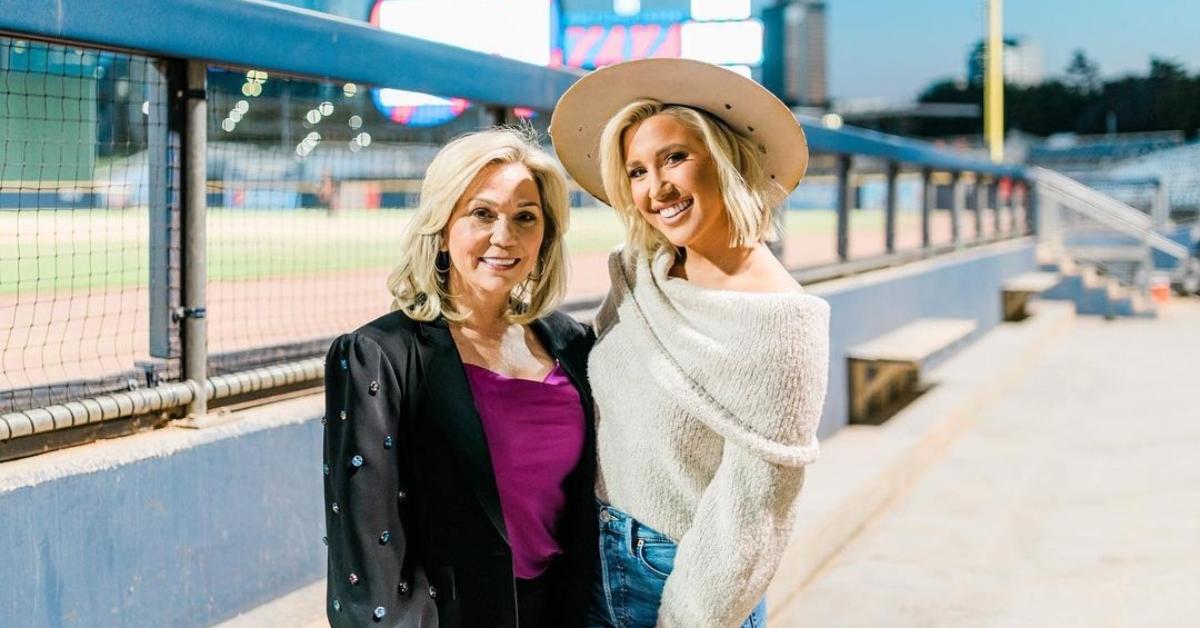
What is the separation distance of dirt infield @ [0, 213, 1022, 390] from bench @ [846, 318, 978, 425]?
2.44ft

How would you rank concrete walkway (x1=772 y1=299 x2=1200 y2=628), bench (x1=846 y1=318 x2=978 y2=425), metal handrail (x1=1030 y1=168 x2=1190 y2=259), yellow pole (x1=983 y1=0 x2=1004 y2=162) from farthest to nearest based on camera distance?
yellow pole (x1=983 y1=0 x2=1004 y2=162) → metal handrail (x1=1030 y1=168 x2=1190 y2=259) → bench (x1=846 y1=318 x2=978 y2=425) → concrete walkway (x1=772 y1=299 x2=1200 y2=628)

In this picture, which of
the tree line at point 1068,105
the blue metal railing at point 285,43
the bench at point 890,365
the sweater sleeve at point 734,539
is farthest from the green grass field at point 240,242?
the tree line at point 1068,105

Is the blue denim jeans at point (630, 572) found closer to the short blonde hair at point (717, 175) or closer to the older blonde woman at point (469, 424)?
the older blonde woman at point (469, 424)

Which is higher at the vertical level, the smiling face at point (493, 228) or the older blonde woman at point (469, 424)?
the smiling face at point (493, 228)

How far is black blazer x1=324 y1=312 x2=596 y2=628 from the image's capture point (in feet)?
5.66

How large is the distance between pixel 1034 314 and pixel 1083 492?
8.98 m

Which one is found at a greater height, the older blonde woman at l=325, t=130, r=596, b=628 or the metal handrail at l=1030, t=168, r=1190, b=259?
the metal handrail at l=1030, t=168, r=1190, b=259

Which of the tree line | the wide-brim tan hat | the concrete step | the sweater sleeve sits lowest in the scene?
the concrete step

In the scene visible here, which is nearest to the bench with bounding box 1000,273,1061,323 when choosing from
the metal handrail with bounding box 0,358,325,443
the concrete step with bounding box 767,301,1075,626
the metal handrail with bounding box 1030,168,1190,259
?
the concrete step with bounding box 767,301,1075,626

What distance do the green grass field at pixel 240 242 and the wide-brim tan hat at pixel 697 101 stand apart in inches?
118

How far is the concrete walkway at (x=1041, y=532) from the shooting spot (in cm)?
428

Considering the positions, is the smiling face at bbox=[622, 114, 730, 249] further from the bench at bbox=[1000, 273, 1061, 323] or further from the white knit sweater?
the bench at bbox=[1000, 273, 1061, 323]

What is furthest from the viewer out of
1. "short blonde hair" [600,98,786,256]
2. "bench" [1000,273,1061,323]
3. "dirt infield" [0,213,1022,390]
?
"bench" [1000,273,1061,323]

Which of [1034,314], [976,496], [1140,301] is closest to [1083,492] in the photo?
[976,496]
